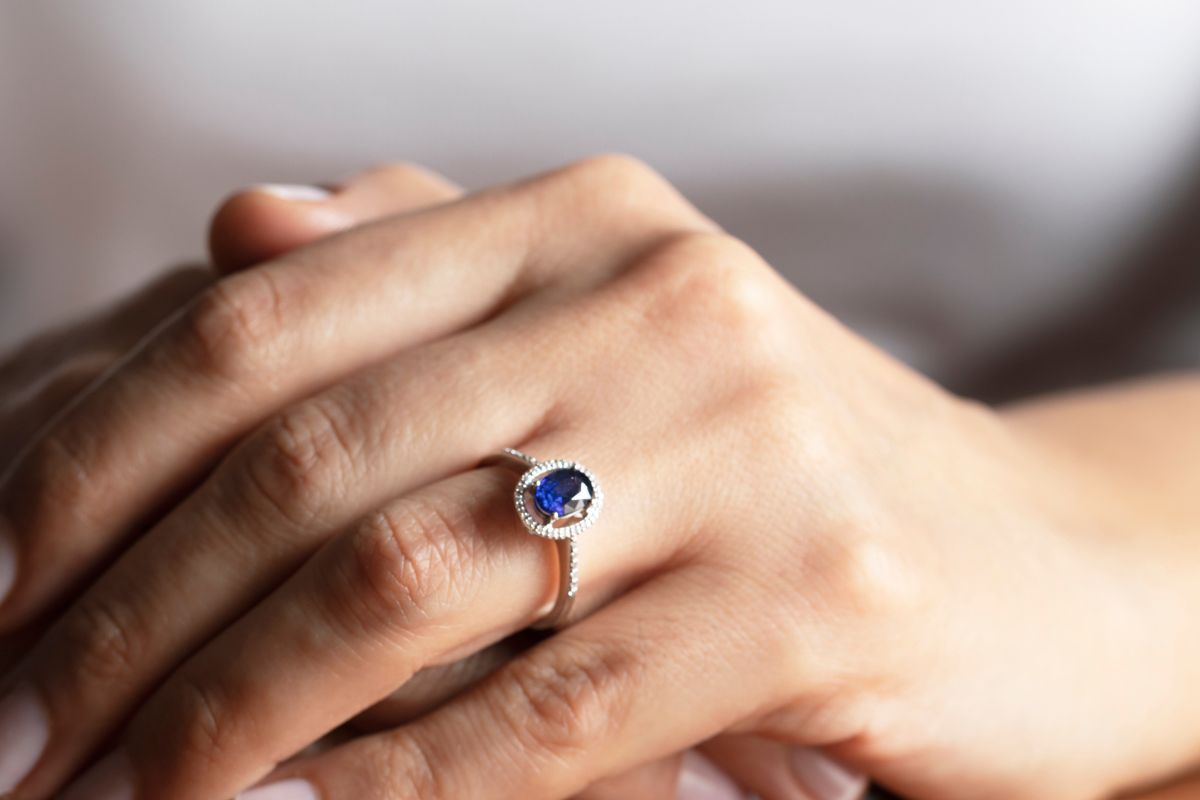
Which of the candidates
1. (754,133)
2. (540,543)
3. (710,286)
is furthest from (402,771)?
(754,133)

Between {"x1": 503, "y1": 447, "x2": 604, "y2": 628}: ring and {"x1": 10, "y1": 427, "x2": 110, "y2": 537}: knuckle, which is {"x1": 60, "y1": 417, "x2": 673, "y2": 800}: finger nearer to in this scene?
{"x1": 503, "y1": 447, "x2": 604, "y2": 628}: ring

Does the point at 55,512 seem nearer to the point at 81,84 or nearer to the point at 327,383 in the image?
the point at 327,383

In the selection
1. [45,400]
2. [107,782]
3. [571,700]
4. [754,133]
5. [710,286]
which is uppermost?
[754,133]

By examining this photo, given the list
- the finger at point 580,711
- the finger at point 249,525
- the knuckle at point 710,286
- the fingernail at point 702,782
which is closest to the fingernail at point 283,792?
the finger at point 580,711

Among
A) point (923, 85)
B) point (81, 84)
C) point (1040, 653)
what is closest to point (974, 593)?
point (1040, 653)

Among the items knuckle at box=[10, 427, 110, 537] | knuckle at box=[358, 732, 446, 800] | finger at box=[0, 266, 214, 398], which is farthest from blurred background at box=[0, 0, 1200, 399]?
knuckle at box=[358, 732, 446, 800]

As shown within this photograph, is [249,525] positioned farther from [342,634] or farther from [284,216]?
[284,216]
